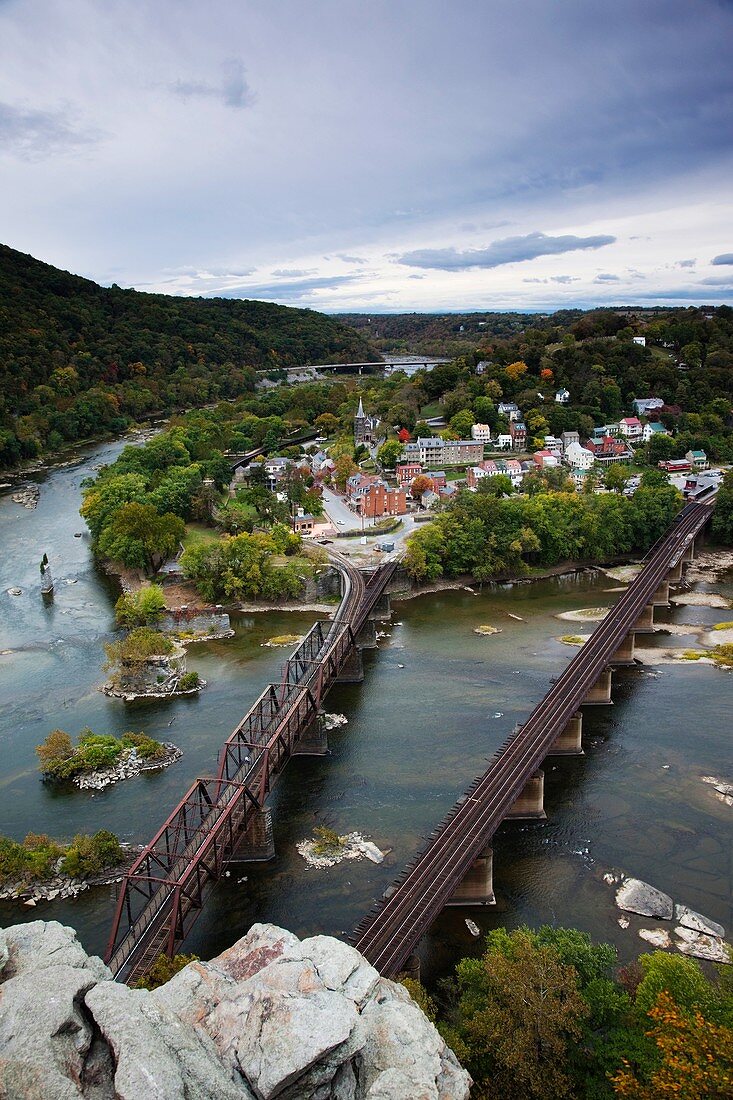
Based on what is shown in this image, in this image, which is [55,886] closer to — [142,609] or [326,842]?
[326,842]

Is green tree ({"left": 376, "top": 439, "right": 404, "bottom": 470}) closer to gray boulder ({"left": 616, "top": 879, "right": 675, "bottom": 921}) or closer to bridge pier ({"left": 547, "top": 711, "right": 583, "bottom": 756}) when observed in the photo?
bridge pier ({"left": 547, "top": 711, "right": 583, "bottom": 756})

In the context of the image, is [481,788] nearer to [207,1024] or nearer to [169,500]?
[207,1024]

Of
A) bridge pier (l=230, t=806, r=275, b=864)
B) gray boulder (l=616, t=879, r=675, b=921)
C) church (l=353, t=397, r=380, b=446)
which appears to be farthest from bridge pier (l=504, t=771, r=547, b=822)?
church (l=353, t=397, r=380, b=446)

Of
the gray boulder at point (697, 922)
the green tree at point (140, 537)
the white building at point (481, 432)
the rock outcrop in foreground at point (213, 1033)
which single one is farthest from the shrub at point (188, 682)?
the white building at point (481, 432)

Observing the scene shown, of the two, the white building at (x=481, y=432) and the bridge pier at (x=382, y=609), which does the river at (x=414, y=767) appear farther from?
the white building at (x=481, y=432)

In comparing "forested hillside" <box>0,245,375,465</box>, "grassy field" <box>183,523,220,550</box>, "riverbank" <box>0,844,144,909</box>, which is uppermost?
"forested hillside" <box>0,245,375,465</box>

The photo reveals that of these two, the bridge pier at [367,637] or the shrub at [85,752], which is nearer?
the shrub at [85,752]
